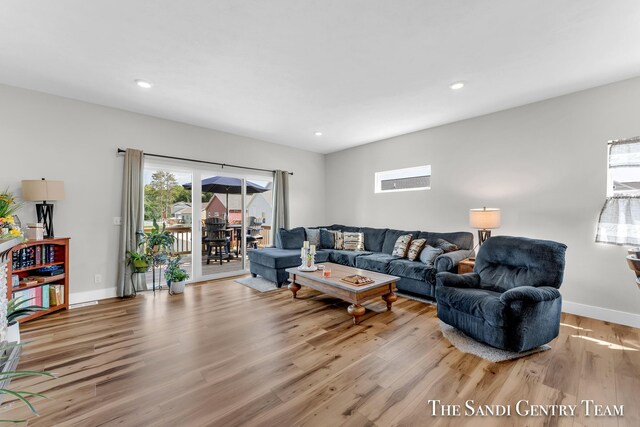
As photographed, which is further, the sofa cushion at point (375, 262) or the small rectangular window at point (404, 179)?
the small rectangular window at point (404, 179)

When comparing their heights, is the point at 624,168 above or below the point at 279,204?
above

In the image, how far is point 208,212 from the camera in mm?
5109

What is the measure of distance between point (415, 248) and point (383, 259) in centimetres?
52

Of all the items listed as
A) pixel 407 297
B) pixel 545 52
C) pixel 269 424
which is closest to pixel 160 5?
pixel 269 424

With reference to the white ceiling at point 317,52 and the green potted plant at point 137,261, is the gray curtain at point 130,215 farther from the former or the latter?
the white ceiling at point 317,52

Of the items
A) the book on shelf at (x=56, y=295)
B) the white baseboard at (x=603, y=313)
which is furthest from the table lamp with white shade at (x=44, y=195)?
the white baseboard at (x=603, y=313)

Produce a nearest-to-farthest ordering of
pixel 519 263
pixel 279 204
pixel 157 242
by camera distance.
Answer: pixel 519 263
pixel 157 242
pixel 279 204

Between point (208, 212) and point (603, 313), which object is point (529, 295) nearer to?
point (603, 313)

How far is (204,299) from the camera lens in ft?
12.9

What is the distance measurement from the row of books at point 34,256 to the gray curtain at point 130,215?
74cm

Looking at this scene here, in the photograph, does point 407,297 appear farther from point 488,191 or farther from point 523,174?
point 523,174

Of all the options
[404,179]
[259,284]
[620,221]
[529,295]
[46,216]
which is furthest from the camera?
[404,179]

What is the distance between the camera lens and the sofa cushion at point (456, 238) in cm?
421

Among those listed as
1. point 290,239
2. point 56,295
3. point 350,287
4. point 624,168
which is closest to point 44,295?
point 56,295
